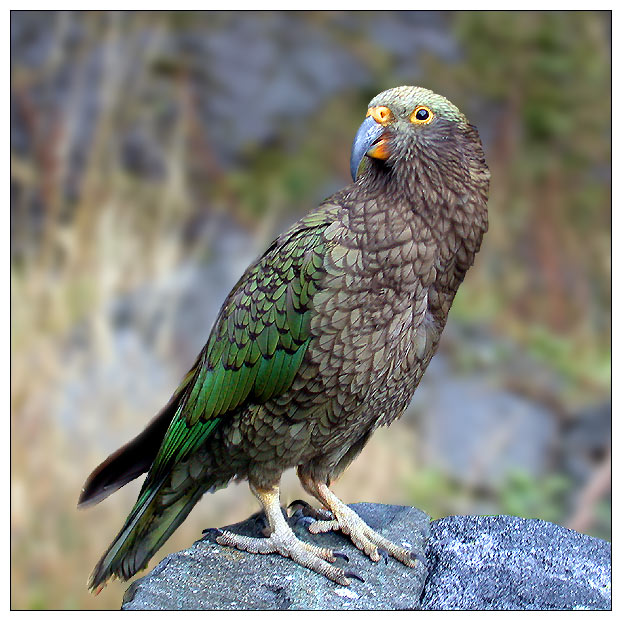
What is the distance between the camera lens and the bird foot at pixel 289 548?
2.49 meters

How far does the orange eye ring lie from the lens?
226 cm

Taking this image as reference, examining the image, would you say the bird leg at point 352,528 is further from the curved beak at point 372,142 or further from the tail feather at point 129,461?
the curved beak at point 372,142

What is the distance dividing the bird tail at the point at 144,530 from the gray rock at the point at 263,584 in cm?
14

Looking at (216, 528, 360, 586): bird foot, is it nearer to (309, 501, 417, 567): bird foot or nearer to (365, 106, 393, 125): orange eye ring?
(309, 501, 417, 567): bird foot

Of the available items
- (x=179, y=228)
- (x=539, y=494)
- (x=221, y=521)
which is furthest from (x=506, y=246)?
(x=221, y=521)

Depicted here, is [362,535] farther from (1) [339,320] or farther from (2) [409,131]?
(2) [409,131]

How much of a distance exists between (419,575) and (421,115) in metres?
1.51

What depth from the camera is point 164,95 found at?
16.5ft

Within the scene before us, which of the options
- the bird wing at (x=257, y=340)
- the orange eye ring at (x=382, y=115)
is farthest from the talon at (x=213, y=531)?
the orange eye ring at (x=382, y=115)

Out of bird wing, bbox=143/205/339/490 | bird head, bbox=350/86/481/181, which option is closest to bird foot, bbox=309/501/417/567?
bird wing, bbox=143/205/339/490

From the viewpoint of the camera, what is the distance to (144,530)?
267cm

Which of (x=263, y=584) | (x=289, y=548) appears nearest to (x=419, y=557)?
(x=289, y=548)

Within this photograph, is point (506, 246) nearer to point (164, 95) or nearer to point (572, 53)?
point (572, 53)

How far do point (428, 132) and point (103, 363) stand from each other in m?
2.98
